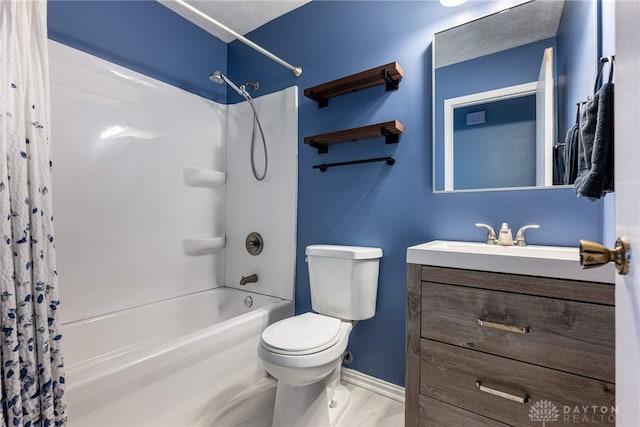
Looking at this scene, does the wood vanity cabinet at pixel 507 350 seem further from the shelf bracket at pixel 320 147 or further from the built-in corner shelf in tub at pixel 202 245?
the built-in corner shelf in tub at pixel 202 245

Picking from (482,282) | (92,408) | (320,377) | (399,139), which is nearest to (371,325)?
(320,377)

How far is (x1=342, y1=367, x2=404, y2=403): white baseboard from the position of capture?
5.48 feet

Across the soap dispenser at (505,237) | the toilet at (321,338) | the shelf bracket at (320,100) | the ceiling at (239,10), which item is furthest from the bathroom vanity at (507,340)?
the ceiling at (239,10)

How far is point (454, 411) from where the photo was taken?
42.6 inches

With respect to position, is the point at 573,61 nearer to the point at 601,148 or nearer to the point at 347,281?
the point at 601,148

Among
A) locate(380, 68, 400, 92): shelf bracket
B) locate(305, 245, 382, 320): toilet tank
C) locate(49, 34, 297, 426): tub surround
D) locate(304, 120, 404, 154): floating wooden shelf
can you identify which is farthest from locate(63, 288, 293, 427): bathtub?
locate(380, 68, 400, 92): shelf bracket

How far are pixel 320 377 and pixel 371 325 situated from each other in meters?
0.54

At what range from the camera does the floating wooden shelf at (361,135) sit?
161 centimetres

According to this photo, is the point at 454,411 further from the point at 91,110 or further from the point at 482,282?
the point at 91,110

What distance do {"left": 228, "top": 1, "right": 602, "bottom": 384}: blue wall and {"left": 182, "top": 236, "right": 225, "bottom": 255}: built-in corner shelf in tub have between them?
0.72 metres

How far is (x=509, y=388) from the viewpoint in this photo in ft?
3.23

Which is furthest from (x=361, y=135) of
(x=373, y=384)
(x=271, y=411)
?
(x=271, y=411)

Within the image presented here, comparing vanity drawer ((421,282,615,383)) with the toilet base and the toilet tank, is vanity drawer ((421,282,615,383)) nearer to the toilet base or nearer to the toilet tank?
the toilet tank

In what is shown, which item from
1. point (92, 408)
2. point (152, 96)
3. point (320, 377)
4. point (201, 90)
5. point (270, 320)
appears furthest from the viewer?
point (201, 90)
